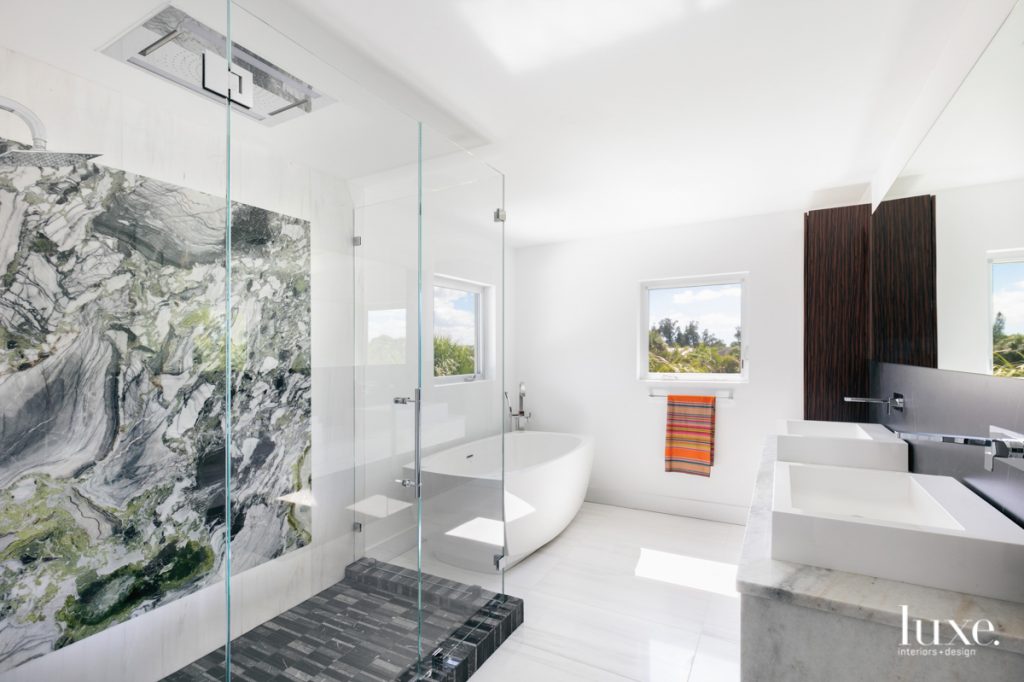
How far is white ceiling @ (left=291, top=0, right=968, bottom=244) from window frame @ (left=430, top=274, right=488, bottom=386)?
0.70m

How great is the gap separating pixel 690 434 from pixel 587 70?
9.65ft

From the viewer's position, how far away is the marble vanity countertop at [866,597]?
3.20ft

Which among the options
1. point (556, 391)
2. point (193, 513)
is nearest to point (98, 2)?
point (193, 513)

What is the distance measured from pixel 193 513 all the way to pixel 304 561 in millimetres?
476

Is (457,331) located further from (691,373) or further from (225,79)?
(691,373)

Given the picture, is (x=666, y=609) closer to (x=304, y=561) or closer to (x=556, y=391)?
(x=304, y=561)

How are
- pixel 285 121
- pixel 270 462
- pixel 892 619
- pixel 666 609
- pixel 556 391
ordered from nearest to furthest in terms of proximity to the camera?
1. pixel 892 619
2. pixel 285 121
3. pixel 270 462
4. pixel 666 609
5. pixel 556 391

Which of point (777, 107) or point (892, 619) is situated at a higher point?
point (777, 107)

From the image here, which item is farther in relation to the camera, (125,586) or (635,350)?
(635,350)

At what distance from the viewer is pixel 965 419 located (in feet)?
5.16

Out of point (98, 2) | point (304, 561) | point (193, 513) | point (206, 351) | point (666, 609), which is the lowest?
point (666, 609)

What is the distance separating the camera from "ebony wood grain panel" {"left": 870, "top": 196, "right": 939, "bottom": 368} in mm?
1856

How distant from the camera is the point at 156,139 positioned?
5.62ft

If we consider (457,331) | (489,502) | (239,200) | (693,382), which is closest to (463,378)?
(457,331)
